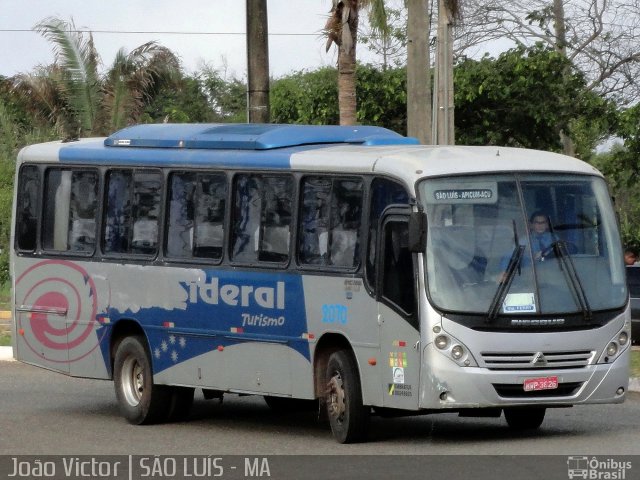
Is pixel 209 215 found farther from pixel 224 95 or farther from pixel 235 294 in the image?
pixel 224 95

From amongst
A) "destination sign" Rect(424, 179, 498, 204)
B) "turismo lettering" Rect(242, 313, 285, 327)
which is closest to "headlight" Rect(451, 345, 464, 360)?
"destination sign" Rect(424, 179, 498, 204)

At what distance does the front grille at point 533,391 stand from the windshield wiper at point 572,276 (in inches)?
22.5

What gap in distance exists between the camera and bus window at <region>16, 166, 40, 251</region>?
1706cm

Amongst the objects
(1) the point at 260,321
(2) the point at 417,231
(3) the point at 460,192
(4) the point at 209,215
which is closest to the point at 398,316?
(2) the point at 417,231

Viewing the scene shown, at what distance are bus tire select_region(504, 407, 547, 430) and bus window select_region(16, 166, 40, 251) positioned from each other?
582 centimetres

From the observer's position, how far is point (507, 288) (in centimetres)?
1268

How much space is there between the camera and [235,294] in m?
14.6

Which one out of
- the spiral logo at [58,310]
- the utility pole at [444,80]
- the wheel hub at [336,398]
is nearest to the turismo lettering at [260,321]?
the wheel hub at [336,398]

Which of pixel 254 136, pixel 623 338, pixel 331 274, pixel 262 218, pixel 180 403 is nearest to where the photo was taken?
pixel 623 338

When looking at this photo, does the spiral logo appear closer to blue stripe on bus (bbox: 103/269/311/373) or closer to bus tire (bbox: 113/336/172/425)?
bus tire (bbox: 113/336/172/425)

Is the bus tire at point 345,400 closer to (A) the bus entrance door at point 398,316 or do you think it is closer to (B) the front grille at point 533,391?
(A) the bus entrance door at point 398,316

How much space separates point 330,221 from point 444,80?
38.5 feet

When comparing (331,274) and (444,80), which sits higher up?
(444,80)

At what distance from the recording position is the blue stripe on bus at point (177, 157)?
14547mm
